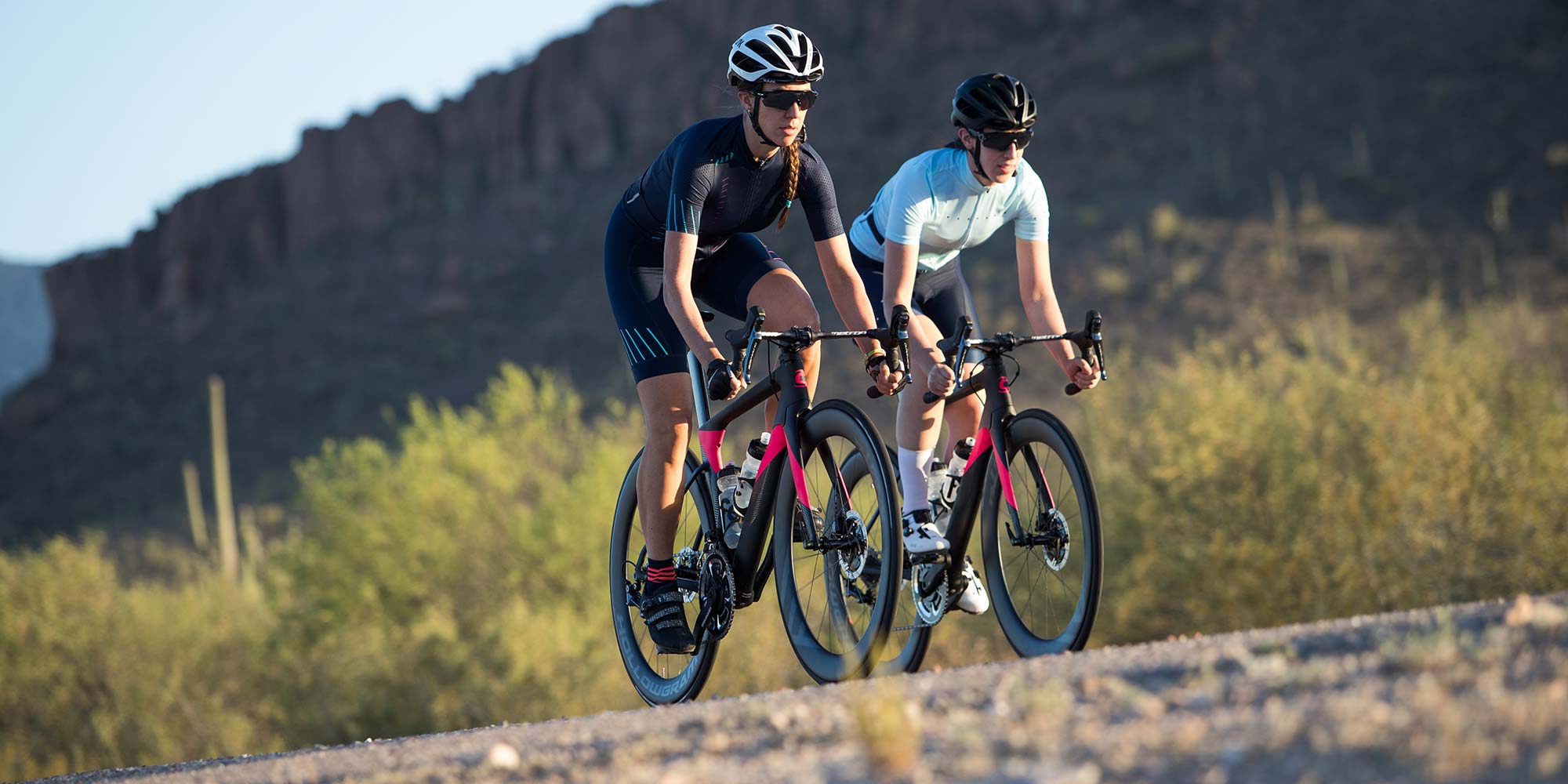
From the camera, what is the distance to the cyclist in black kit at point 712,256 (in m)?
5.50

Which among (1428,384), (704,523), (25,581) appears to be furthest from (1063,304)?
(704,523)

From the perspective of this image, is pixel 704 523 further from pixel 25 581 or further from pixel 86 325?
pixel 86 325

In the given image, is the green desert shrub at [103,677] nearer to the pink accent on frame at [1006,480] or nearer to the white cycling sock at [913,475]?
the white cycling sock at [913,475]

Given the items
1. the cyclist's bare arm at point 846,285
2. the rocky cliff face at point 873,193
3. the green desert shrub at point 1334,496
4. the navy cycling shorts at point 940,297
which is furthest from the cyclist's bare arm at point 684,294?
the rocky cliff face at point 873,193

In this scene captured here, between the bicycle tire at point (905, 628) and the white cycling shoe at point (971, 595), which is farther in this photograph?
the white cycling shoe at point (971, 595)

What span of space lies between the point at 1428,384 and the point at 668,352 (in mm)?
19512

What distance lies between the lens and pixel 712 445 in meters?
5.95

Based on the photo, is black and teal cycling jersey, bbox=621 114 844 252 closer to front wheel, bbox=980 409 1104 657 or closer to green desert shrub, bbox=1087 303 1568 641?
front wheel, bbox=980 409 1104 657

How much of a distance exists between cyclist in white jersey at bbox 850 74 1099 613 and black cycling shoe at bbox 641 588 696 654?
1.02 meters

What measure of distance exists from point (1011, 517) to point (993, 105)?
1.71 metres

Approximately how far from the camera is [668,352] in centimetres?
597

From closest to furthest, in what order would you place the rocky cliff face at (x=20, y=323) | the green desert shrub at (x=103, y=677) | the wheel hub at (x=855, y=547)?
the wheel hub at (x=855, y=547) < the green desert shrub at (x=103, y=677) < the rocky cliff face at (x=20, y=323)

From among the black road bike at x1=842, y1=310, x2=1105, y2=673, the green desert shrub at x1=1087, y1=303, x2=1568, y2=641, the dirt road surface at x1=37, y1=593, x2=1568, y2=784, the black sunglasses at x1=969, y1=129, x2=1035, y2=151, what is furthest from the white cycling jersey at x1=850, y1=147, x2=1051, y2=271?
the green desert shrub at x1=1087, y1=303, x2=1568, y2=641

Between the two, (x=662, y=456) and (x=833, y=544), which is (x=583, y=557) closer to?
(x=662, y=456)
